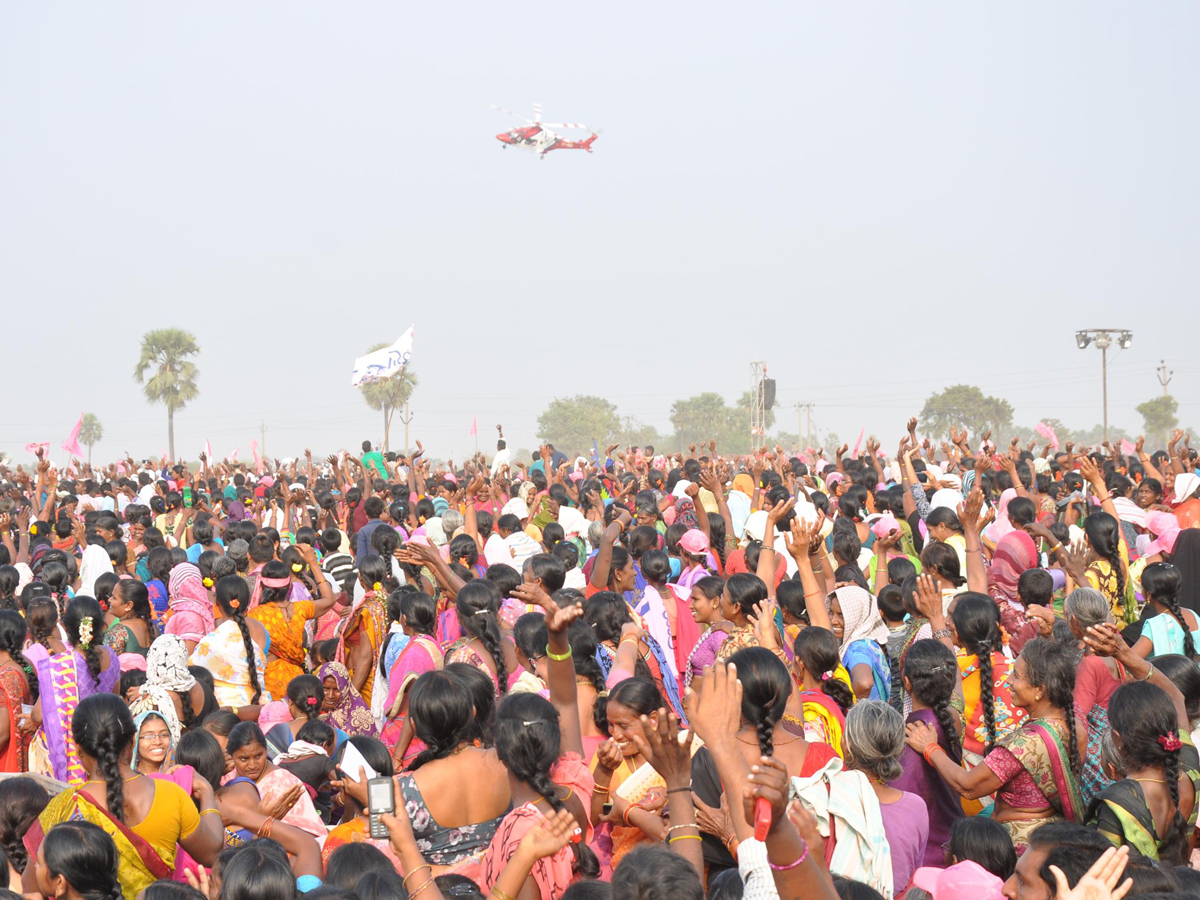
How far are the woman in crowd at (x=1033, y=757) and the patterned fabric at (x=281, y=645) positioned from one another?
392 cm

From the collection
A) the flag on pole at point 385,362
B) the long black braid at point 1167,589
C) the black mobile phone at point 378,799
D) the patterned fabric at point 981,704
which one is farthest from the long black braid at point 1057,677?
the flag on pole at point 385,362

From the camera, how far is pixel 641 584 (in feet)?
24.0

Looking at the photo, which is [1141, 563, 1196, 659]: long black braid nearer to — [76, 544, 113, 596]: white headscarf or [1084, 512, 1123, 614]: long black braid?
[1084, 512, 1123, 614]: long black braid

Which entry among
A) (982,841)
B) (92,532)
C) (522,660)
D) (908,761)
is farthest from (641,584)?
(92,532)

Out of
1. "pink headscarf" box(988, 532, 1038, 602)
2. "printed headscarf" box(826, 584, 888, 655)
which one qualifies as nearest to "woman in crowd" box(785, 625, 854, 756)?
"printed headscarf" box(826, 584, 888, 655)

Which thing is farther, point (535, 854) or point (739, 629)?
point (739, 629)

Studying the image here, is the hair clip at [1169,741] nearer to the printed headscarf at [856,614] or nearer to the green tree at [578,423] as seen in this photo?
the printed headscarf at [856,614]

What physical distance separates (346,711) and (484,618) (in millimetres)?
1128

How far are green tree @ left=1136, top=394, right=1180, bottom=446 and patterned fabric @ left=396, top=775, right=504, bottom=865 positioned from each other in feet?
227

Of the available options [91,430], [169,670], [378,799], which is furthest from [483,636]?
[91,430]

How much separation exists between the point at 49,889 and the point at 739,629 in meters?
3.10

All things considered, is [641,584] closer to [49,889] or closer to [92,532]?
[49,889]

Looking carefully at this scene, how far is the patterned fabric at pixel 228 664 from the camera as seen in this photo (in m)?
5.92

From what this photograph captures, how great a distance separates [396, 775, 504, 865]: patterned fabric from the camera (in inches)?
125
